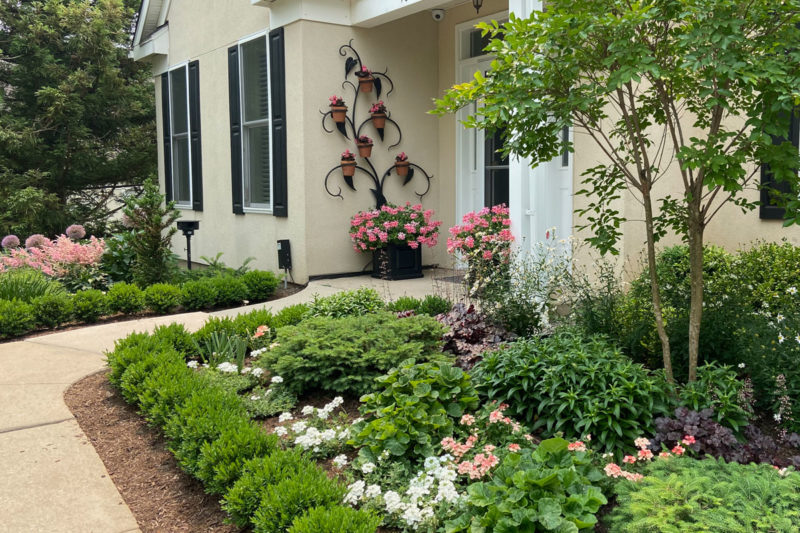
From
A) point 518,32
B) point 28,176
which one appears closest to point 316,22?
point 518,32

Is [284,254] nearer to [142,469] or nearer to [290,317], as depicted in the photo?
[290,317]

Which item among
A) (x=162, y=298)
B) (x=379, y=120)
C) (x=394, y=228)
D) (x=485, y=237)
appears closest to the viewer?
(x=485, y=237)

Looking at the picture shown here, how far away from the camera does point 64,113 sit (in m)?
12.3

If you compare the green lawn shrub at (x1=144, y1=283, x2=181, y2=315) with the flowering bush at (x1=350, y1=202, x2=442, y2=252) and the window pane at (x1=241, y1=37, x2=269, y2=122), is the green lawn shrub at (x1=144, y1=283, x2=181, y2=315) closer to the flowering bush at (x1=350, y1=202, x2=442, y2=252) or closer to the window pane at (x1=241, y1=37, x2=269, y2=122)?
the flowering bush at (x1=350, y1=202, x2=442, y2=252)

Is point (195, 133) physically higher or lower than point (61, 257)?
higher

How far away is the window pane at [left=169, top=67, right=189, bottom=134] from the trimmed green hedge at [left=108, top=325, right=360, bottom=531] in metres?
7.23

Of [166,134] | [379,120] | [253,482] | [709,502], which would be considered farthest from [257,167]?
[709,502]

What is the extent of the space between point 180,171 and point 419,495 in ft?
30.8

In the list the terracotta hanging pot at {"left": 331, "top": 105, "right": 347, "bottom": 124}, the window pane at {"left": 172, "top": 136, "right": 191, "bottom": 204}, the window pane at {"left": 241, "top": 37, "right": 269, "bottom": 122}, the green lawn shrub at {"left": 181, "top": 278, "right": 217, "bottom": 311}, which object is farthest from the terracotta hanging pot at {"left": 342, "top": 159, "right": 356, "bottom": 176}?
the window pane at {"left": 172, "top": 136, "right": 191, "bottom": 204}

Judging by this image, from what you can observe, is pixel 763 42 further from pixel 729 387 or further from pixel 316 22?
pixel 316 22

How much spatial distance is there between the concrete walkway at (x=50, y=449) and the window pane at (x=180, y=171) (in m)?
5.58

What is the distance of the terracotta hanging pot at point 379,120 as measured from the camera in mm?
7566

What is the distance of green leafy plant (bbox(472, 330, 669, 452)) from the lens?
271 cm

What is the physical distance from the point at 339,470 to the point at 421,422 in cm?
38
